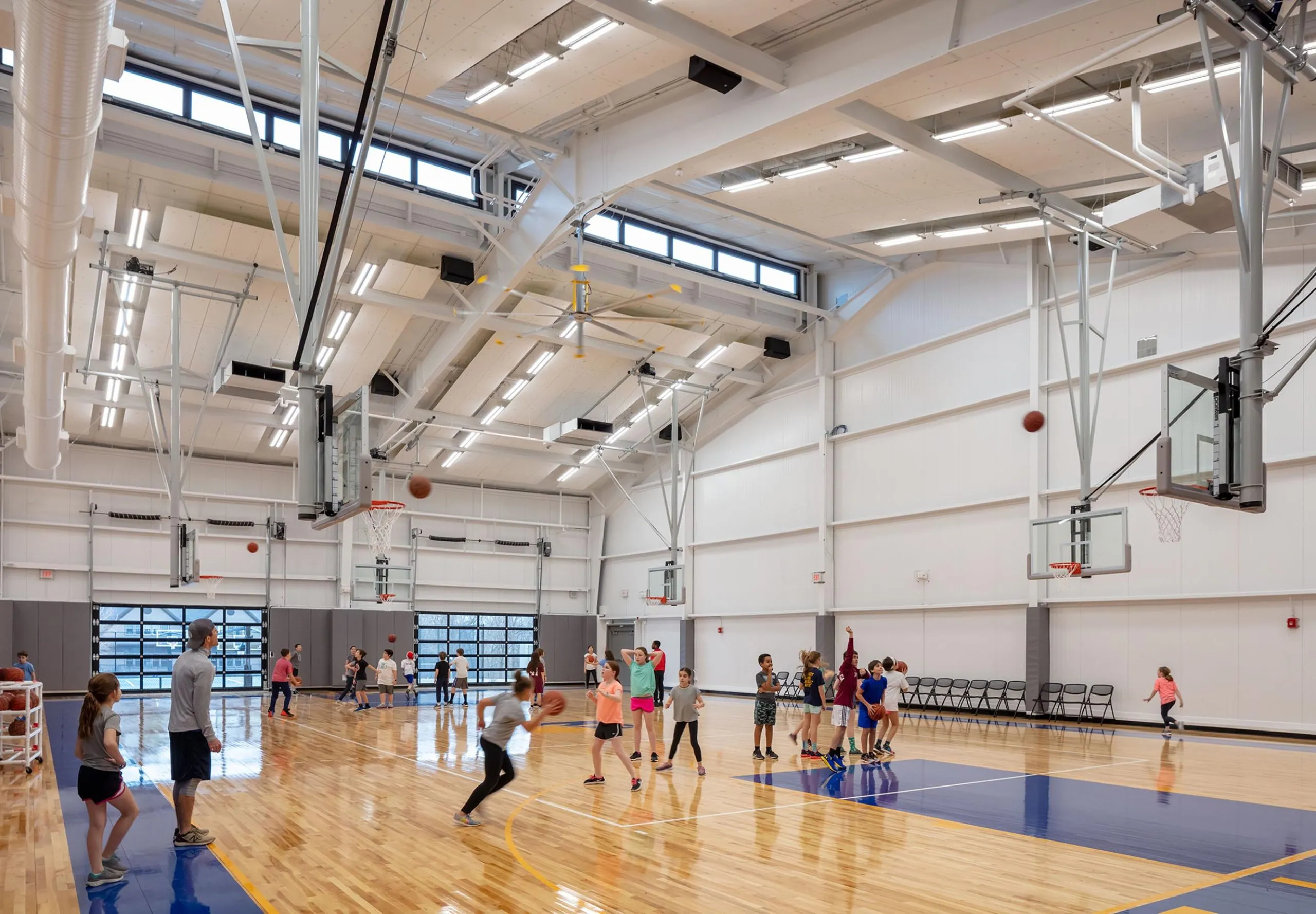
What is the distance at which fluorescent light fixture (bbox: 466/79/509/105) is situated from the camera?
1439 centimetres

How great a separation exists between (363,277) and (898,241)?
1110 centimetres

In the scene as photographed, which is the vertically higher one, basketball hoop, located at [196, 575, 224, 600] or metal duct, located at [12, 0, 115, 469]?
metal duct, located at [12, 0, 115, 469]

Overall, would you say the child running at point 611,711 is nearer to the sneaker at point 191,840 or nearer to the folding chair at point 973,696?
the sneaker at point 191,840

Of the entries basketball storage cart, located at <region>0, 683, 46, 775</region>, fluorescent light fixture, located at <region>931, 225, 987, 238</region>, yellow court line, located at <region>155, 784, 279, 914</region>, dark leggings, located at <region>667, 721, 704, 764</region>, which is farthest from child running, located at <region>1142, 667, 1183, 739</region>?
basketball storage cart, located at <region>0, 683, 46, 775</region>

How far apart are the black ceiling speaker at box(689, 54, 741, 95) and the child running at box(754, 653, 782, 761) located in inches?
313

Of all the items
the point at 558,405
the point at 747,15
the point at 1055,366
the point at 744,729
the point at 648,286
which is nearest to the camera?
the point at 747,15

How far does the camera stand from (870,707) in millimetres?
13211

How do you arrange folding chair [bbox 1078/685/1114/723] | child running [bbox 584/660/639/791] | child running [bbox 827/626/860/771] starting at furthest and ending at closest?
folding chair [bbox 1078/685/1114/723] < child running [bbox 827/626/860/771] < child running [bbox 584/660/639/791]

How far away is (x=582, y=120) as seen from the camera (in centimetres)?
1688

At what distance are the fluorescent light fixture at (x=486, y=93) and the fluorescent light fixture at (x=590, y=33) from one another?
5.11 ft

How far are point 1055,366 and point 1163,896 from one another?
52.2 ft

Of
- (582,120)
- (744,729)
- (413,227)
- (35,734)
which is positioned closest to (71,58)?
(35,734)

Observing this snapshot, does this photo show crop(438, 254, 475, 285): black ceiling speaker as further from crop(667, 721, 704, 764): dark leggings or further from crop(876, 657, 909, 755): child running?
crop(876, 657, 909, 755): child running

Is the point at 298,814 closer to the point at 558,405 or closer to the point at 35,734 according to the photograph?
the point at 35,734
